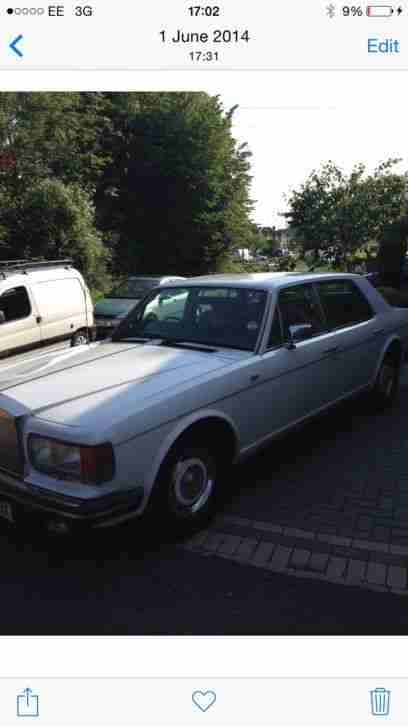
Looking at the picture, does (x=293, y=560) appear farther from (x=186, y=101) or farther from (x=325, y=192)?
(x=186, y=101)

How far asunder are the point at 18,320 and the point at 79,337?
1.54 meters

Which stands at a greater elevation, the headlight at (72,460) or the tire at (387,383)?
the headlight at (72,460)

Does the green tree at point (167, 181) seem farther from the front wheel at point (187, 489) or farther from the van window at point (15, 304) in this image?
the front wheel at point (187, 489)

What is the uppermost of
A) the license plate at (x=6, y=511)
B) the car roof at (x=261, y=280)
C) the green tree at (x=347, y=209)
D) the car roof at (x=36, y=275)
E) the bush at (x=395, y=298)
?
the green tree at (x=347, y=209)

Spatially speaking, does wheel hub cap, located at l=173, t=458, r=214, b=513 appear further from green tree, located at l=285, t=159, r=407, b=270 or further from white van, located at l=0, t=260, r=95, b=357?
green tree, located at l=285, t=159, r=407, b=270

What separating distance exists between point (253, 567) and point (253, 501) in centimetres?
87

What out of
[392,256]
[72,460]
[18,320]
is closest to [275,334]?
[72,460]

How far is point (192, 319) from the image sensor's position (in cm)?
448

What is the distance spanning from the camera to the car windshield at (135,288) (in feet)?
41.5

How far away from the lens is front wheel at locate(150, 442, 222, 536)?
3.30m

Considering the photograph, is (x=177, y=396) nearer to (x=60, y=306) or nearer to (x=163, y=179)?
(x=60, y=306)

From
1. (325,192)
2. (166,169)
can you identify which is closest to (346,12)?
(325,192)
